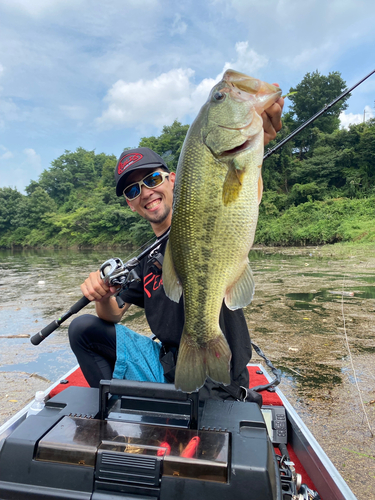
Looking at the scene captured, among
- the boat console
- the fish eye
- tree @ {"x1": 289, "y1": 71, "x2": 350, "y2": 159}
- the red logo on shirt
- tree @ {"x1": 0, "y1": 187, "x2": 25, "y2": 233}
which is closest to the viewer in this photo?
the boat console

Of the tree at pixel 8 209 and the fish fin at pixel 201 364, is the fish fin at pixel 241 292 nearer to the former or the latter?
the fish fin at pixel 201 364

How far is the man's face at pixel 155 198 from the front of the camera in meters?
2.53

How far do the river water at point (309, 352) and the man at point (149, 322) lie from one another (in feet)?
3.13

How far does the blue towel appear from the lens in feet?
7.55

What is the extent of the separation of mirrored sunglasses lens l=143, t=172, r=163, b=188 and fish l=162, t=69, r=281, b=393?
0.93m

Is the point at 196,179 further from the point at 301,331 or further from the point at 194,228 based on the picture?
the point at 301,331

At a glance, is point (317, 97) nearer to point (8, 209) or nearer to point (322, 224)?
point (322, 224)

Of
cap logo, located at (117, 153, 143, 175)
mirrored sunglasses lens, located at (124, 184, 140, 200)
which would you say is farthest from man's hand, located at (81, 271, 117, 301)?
cap logo, located at (117, 153, 143, 175)

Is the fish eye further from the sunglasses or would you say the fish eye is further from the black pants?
the black pants

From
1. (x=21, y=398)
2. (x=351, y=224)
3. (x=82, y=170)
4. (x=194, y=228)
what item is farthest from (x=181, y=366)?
(x=82, y=170)

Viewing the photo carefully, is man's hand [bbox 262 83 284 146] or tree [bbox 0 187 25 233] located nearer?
man's hand [bbox 262 83 284 146]

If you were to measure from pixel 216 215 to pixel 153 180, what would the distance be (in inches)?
46.6

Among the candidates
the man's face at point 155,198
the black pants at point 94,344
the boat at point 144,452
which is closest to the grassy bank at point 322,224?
the man's face at point 155,198

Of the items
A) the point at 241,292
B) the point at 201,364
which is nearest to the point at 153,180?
the point at 241,292
